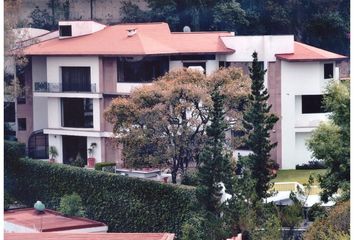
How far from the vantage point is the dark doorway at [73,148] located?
5.35 metres

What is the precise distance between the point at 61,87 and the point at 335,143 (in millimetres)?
1510

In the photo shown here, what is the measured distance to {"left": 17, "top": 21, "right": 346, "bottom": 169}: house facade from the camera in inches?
195

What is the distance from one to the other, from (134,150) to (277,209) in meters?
0.85

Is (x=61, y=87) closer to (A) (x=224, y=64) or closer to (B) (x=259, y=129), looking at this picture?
(A) (x=224, y=64)

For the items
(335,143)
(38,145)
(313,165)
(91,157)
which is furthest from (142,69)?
(335,143)

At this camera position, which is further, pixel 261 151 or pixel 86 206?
pixel 86 206

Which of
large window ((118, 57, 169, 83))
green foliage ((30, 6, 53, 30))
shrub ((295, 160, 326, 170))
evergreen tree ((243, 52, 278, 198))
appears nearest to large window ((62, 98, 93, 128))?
large window ((118, 57, 169, 83))

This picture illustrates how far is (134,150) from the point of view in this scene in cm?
519

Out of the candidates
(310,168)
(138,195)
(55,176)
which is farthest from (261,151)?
(55,176)

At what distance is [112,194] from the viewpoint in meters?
5.25

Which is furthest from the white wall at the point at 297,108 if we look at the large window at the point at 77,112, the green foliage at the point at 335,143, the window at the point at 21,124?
the window at the point at 21,124

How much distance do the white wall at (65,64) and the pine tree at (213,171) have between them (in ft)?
2.38

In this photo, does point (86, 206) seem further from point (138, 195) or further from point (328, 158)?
point (328, 158)

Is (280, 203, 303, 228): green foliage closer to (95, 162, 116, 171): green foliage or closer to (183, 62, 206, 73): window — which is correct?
(183, 62, 206, 73): window
